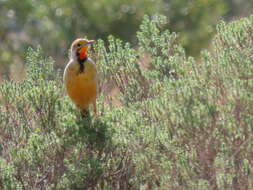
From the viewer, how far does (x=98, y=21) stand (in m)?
17.8

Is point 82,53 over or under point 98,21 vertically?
under

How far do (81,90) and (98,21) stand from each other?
11.5 metres

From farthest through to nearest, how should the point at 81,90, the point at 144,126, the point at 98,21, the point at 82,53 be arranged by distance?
1. the point at 98,21
2. the point at 82,53
3. the point at 81,90
4. the point at 144,126

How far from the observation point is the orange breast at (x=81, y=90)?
6.48 metres

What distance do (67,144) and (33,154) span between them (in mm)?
305

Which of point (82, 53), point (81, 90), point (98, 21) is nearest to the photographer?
point (81, 90)

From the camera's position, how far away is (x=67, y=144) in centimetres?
579

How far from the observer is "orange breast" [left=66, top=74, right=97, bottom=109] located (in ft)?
21.2

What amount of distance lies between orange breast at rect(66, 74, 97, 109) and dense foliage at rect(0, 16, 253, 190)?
0.15 metres

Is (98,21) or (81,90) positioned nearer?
(81,90)

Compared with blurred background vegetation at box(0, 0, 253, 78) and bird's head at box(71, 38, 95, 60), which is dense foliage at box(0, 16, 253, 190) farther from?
blurred background vegetation at box(0, 0, 253, 78)

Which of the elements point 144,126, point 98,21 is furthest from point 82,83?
point 98,21

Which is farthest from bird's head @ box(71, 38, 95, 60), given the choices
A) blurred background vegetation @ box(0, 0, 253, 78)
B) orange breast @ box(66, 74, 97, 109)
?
blurred background vegetation @ box(0, 0, 253, 78)

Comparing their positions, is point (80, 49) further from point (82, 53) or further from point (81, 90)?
point (81, 90)
